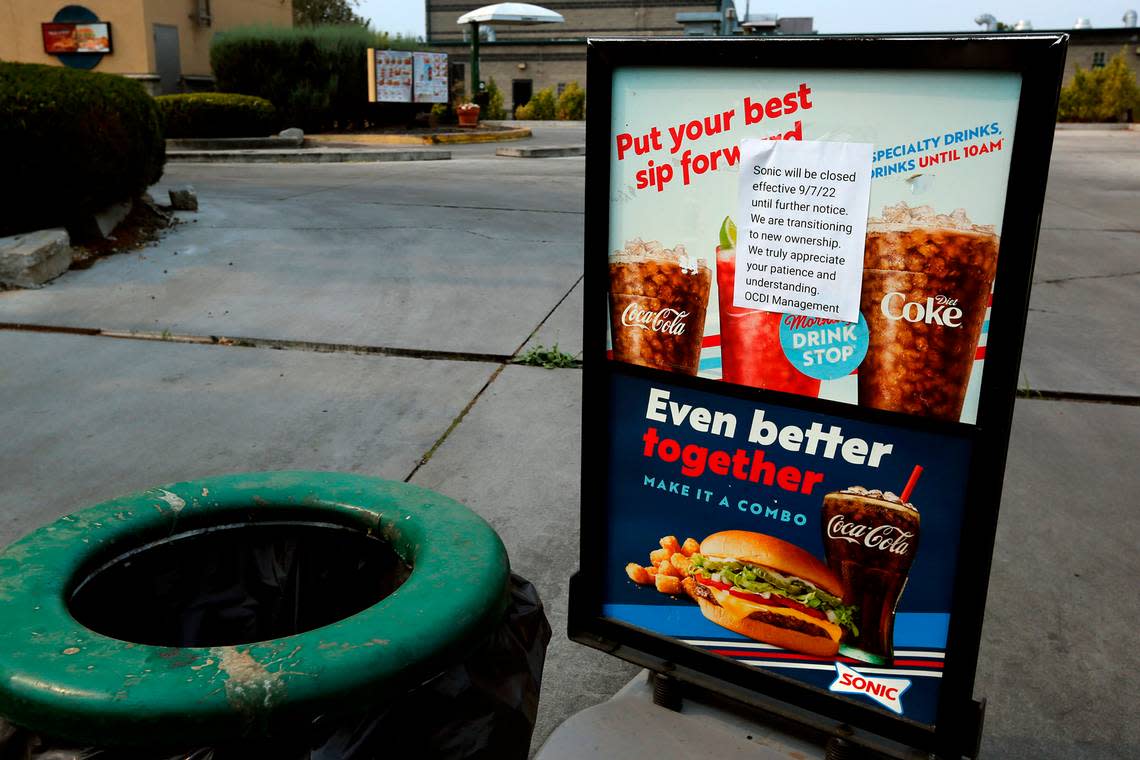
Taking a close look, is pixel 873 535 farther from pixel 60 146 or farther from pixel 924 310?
pixel 60 146

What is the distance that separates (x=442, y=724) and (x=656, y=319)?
97cm

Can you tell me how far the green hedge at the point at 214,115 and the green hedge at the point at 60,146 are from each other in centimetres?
1102

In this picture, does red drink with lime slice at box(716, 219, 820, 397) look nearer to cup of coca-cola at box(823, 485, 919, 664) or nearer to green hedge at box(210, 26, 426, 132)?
cup of coca-cola at box(823, 485, 919, 664)

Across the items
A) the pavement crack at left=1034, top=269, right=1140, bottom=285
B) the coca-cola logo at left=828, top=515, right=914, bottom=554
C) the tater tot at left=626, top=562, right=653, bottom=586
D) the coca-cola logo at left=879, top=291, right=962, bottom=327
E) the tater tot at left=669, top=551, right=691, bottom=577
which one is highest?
the coca-cola logo at left=879, top=291, right=962, bottom=327

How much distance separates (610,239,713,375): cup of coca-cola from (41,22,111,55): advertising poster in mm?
25632

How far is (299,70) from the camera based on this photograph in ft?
70.8

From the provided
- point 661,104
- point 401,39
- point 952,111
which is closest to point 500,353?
point 661,104

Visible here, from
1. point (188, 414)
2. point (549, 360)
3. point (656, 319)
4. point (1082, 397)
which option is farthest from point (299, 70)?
point (656, 319)

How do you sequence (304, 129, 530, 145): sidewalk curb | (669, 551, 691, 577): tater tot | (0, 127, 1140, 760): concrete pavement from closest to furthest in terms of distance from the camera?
(669, 551, 691, 577): tater tot < (0, 127, 1140, 760): concrete pavement < (304, 129, 530, 145): sidewalk curb

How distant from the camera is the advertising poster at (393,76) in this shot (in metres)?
21.4

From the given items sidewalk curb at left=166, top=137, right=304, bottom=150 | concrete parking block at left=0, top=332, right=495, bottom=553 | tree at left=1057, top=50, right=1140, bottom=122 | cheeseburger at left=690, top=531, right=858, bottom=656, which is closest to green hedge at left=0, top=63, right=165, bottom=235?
concrete parking block at left=0, top=332, right=495, bottom=553

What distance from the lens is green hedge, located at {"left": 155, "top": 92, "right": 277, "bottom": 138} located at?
1833 centimetres

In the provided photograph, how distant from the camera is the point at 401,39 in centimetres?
2364

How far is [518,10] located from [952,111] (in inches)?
1131
